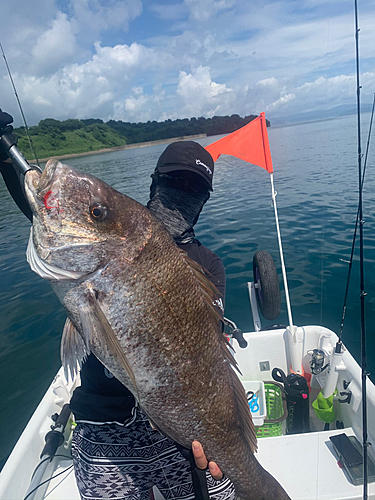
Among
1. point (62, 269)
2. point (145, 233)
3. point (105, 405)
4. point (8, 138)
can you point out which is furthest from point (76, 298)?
point (8, 138)

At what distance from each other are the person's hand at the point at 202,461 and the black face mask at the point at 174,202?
1.39m

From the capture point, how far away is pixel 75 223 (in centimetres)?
163

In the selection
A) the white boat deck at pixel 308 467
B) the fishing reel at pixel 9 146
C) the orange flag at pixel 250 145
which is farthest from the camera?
the orange flag at pixel 250 145

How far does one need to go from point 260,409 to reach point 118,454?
2.25 meters

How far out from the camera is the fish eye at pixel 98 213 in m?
1.66

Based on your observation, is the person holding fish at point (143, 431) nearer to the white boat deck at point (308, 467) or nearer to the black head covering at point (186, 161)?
the black head covering at point (186, 161)

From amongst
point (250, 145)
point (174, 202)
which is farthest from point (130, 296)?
point (250, 145)

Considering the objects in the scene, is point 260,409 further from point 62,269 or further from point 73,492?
point 62,269

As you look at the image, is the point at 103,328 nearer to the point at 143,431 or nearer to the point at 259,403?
the point at 143,431

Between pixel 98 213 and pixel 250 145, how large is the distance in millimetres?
6119

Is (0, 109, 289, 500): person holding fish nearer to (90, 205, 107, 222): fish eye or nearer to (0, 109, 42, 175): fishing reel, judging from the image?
(90, 205, 107, 222): fish eye

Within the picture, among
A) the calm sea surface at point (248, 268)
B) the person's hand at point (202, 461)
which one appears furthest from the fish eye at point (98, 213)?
the calm sea surface at point (248, 268)

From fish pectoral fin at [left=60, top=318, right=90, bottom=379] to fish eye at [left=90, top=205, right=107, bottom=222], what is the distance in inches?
24.3

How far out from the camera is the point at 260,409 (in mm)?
3781
